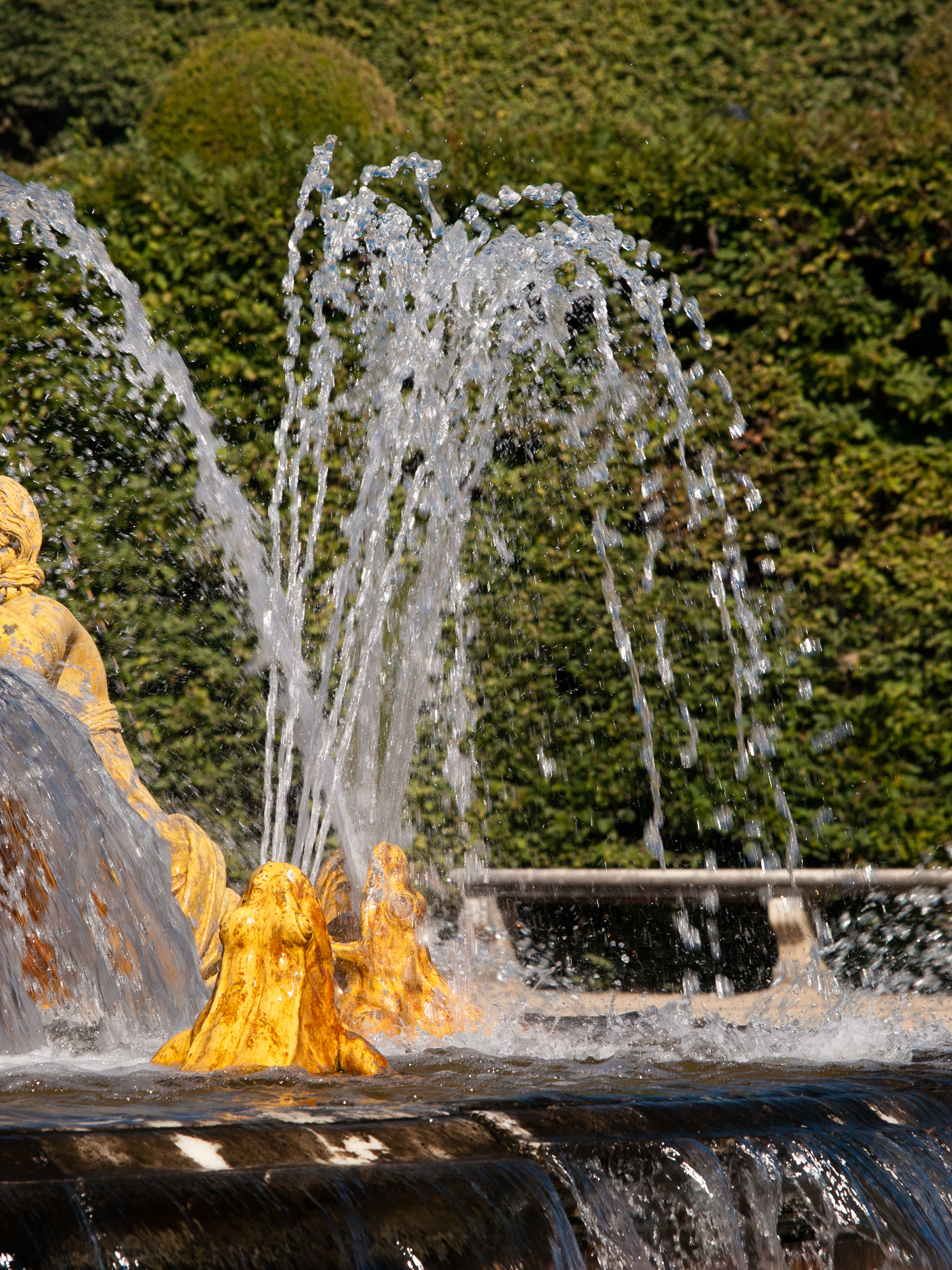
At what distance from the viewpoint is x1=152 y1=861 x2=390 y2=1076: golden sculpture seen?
2574mm

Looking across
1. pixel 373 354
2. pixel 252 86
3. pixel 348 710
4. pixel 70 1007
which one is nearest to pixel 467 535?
pixel 373 354

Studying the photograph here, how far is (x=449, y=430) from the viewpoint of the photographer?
20.6 feet

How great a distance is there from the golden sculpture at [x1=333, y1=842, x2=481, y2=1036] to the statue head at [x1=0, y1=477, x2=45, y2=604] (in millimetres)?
1345

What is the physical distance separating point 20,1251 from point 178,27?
15.0 meters

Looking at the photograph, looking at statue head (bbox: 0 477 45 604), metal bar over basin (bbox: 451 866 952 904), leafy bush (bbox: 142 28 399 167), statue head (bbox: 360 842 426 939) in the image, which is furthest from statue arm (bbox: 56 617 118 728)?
leafy bush (bbox: 142 28 399 167)

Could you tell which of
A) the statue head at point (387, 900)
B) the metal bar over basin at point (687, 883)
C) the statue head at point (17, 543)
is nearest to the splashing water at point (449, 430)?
the metal bar over basin at point (687, 883)

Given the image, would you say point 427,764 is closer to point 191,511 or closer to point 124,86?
point 191,511

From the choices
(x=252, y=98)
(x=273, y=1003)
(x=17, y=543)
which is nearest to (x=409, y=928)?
(x=273, y=1003)

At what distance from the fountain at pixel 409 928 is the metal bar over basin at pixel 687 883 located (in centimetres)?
4

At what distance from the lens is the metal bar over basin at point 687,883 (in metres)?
5.33

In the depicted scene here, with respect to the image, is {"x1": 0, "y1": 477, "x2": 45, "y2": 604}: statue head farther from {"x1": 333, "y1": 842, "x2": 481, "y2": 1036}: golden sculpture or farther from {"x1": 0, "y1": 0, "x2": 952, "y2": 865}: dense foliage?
{"x1": 0, "y1": 0, "x2": 952, "y2": 865}: dense foliage

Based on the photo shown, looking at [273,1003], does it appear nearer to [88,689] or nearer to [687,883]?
[88,689]

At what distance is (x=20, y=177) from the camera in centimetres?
758

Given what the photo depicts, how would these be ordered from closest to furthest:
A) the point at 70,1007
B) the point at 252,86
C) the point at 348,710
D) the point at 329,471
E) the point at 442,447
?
the point at 70,1007 < the point at 348,710 < the point at 442,447 < the point at 329,471 < the point at 252,86
